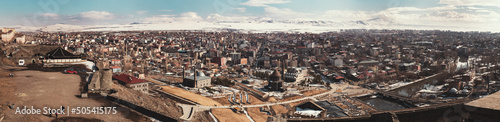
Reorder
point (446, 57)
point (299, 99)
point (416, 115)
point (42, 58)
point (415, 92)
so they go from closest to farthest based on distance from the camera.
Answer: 1. point (416, 115)
2. point (42, 58)
3. point (299, 99)
4. point (415, 92)
5. point (446, 57)

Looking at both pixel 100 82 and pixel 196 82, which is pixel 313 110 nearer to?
pixel 100 82

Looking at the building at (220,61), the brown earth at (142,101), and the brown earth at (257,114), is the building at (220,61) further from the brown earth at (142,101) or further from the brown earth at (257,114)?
the brown earth at (142,101)

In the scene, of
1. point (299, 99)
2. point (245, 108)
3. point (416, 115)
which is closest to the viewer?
point (416, 115)

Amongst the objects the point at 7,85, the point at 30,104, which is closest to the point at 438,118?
the point at 30,104

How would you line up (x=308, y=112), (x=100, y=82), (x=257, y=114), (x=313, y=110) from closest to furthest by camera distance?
(x=100, y=82)
(x=308, y=112)
(x=313, y=110)
(x=257, y=114)

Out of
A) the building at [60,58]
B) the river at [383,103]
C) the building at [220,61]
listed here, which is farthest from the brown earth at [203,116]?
the building at [220,61]

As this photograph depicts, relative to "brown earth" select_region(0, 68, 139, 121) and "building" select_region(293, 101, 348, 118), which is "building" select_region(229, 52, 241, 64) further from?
"brown earth" select_region(0, 68, 139, 121)

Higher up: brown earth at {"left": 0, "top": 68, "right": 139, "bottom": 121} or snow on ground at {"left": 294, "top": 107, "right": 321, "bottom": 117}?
brown earth at {"left": 0, "top": 68, "right": 139, "bottom": 121}

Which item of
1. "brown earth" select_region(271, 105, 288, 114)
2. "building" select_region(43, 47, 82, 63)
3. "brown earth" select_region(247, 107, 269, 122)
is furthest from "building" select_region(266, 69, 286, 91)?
"building" select_region(43, 47, 82, 63)

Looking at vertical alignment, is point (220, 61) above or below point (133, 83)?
below

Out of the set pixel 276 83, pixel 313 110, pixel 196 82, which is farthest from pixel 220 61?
pixel 313 110

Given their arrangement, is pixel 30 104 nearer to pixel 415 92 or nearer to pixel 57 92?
pixel 57 92
